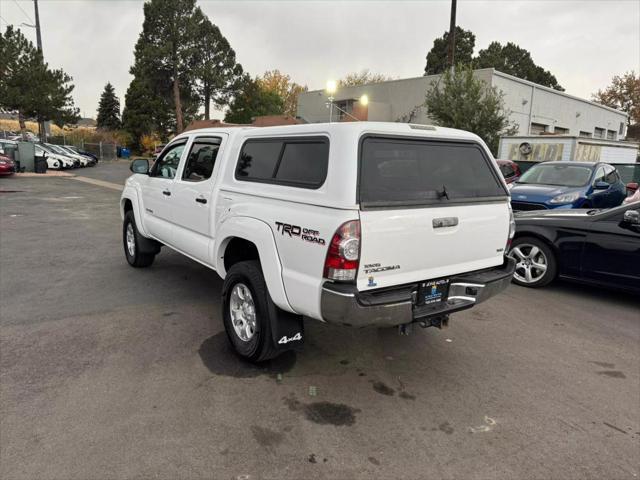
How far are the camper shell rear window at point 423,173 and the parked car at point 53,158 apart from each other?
2856 cm

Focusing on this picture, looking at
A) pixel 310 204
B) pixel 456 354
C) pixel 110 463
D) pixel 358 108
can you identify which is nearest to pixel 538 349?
pixel 456 354

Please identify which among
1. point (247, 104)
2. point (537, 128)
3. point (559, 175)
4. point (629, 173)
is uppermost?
point (247, 104)

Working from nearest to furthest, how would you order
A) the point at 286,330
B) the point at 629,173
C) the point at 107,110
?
1. the point at 286,330
2. the point at 629,173
3. the point at 107,110

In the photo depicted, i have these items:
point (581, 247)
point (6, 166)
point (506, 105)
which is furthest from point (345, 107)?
point (581, 247)

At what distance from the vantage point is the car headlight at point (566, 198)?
9.08 meters

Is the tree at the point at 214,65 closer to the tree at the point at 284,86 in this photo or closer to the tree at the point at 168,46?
the tree at the point at 168,46

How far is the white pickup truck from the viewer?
2.95 m

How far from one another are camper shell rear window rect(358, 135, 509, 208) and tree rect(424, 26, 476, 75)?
53873 mm

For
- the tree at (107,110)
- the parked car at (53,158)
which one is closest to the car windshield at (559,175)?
the parked car at (53,158)

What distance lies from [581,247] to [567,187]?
435 cm

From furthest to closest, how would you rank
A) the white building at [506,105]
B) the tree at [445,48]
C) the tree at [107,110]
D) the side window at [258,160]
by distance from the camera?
the tree at [107,110]
the tree at [445,48]
the white building at [506,105]
the side window at [258,160]

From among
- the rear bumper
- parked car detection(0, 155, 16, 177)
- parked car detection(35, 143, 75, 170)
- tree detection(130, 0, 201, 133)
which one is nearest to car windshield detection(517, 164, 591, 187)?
the rear bumper

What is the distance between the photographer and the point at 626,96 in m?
54.0

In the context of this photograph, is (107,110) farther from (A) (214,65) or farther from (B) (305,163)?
(B) (305,163)
